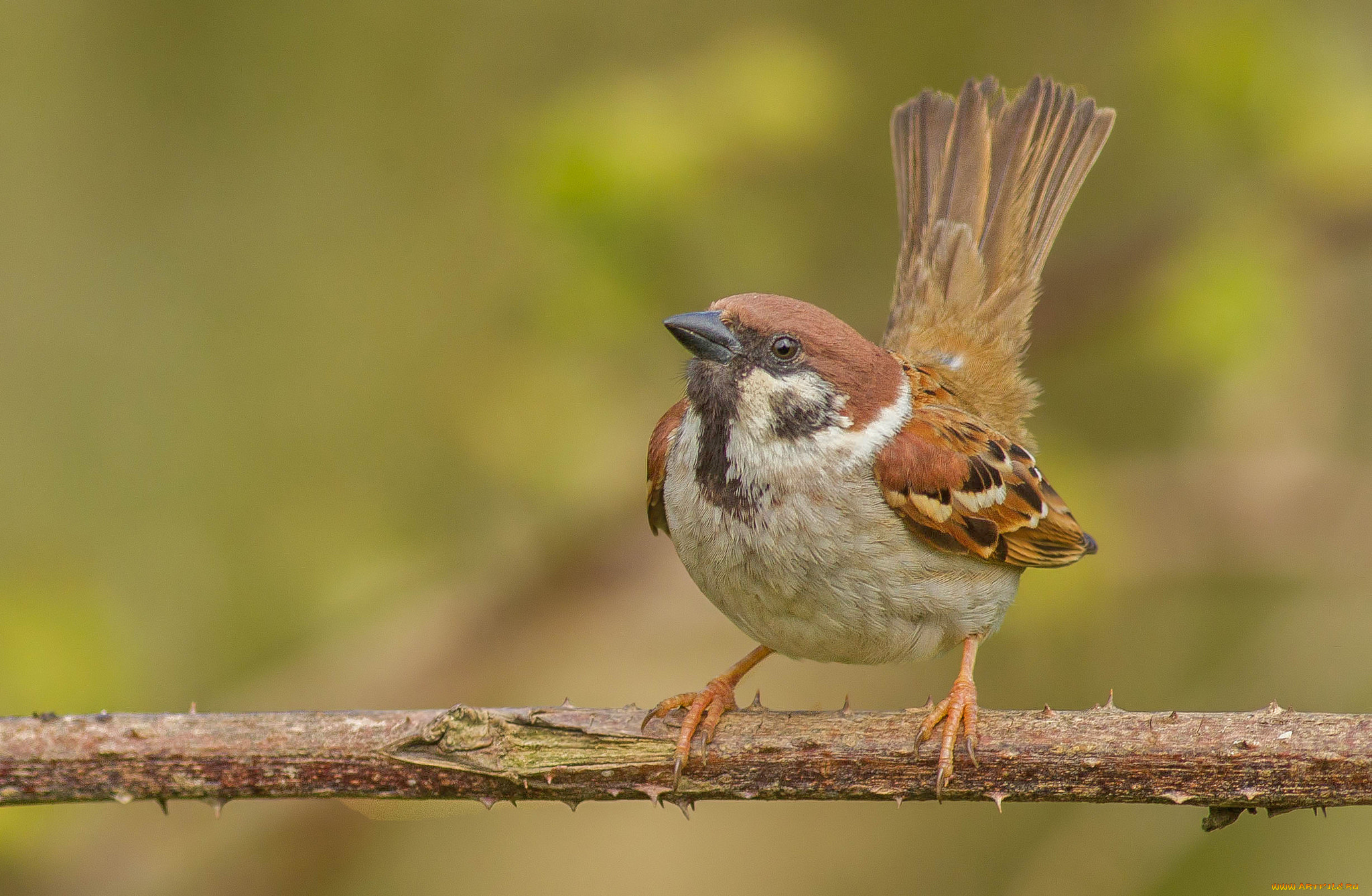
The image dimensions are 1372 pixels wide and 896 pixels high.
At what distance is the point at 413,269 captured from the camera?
24.7 ft

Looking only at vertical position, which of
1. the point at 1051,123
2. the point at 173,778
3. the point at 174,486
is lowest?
the point at 173,778

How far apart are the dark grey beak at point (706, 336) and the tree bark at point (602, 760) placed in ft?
3.82

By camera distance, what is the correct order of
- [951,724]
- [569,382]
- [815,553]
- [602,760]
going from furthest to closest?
1. [569,382]
2. [815,553]
3. [951,724]
4. [602,760]

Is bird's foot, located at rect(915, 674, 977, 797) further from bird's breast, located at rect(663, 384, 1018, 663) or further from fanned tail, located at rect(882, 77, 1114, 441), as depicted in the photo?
fanned tail, located at rect(882, 77, 1114, 441)

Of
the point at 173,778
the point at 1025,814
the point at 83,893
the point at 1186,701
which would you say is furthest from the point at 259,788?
the point at 1025,814

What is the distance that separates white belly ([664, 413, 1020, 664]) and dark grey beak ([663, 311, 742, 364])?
29 centimetres

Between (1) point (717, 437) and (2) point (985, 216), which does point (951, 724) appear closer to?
(1) point (717, 437)

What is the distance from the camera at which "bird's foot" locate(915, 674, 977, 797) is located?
331 centimetres

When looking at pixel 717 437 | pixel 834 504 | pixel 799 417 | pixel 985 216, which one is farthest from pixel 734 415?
pixel 985 216

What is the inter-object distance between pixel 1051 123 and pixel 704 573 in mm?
2465

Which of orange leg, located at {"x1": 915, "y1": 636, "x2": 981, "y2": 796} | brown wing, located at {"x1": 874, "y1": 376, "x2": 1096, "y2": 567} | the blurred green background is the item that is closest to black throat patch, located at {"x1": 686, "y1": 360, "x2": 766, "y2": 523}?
brown wing, located at {"x1": 874, "y1": 376, "x2": 1096, "y2": 567}

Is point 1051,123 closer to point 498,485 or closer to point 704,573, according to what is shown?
→ point 704,573

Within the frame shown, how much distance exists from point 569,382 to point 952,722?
108 inches

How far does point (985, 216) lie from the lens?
5.23 meters
